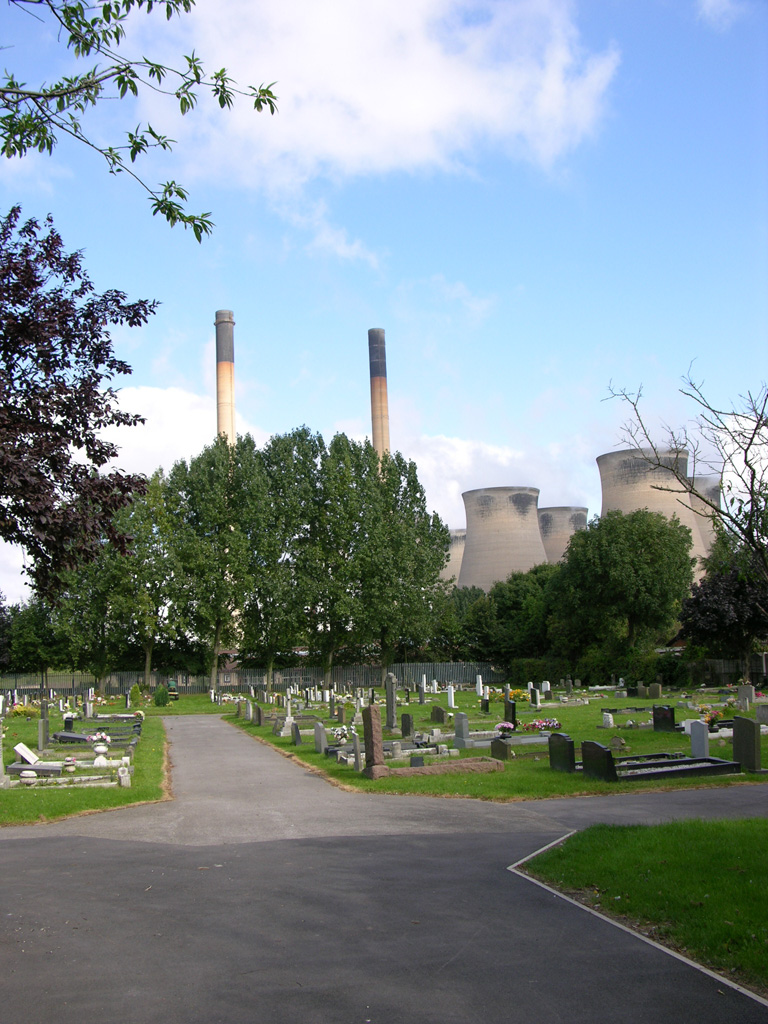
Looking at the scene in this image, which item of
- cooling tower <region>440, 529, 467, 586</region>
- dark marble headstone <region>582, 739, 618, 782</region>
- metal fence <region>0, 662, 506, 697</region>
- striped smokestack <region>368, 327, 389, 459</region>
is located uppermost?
striped smokestack <region>368, 327, 389, 459</region>

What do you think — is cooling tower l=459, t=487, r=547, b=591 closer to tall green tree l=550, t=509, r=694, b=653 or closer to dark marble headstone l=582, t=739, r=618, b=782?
tall green tree l=550, t=509, r=694, b=653

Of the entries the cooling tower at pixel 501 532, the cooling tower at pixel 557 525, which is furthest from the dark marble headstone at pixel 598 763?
the cooling tower at pixel 557 525

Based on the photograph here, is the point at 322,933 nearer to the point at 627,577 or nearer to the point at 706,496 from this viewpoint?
the point at 627,577

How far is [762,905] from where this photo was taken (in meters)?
6.02

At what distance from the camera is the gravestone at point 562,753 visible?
14648 mm

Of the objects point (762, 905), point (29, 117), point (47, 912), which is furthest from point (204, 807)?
point (29, 117)

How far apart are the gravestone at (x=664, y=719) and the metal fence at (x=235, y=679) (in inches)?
1069

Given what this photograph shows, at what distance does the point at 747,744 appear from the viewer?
14273 millimetres

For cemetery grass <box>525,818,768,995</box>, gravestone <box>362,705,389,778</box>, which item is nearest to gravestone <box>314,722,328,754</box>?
gravestone <box>362,705,389,778</box>

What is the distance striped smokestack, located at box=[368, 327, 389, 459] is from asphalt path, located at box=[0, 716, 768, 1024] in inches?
1927

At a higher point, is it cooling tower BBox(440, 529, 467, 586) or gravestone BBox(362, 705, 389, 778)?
cooling tower BBox(440, 529, 467, 586)

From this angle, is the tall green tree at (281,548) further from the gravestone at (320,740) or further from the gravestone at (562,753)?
the gravestone at (562,753)

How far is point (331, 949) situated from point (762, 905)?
3050 millimetres

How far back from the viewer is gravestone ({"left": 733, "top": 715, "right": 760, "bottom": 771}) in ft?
46.6
